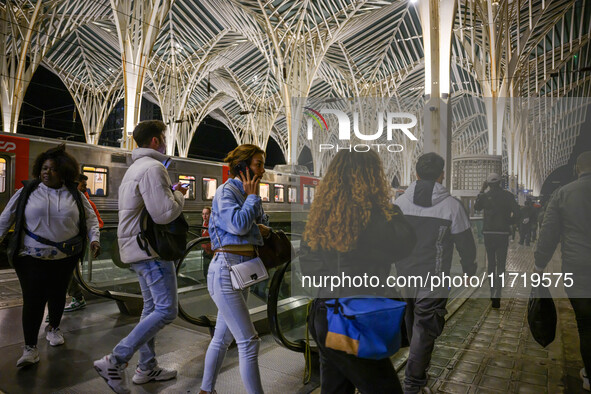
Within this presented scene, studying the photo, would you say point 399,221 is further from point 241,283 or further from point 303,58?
point 303,58

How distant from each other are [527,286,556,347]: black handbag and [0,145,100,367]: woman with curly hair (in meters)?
3.24

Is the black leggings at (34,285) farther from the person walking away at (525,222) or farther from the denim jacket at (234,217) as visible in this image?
the person walking away at (525,222)

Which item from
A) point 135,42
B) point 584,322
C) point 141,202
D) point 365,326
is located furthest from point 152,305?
point 135,42

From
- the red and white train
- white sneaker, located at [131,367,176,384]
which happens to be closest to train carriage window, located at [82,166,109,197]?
the red and white train

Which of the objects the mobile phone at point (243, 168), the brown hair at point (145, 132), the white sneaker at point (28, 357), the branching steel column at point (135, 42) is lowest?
the white sneaker at point (28, 357)

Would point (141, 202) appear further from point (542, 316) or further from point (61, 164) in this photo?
point (542, 316)

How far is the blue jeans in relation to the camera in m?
2.73

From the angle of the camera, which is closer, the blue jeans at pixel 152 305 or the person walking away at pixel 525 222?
the person walking away at pixel 525 222

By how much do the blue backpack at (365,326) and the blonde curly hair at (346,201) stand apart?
0.83 ft

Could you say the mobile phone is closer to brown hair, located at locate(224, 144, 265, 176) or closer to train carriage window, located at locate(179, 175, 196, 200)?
brown hair, located at locate(224, 144, 265, 176)

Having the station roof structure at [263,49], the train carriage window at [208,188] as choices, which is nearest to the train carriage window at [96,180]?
the train carriage window at [208,188]

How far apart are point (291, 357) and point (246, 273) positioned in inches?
60.6

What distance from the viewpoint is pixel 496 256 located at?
2.82m

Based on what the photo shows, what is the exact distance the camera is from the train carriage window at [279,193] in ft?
55.3
